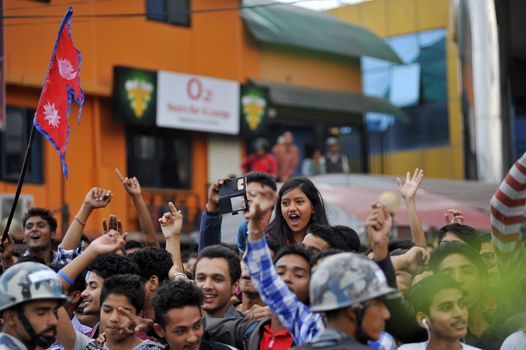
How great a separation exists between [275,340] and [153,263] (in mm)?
1643

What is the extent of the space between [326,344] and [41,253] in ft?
15.1

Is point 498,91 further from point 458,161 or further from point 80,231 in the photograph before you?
point 80,231

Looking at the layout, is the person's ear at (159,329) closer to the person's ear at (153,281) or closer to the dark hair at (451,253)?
the person's ear at (153,281)

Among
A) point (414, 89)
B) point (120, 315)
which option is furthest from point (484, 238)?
point (414, 89)

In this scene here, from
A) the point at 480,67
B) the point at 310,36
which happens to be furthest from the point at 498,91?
the point at 310,36

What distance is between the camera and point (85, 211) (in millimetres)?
8688

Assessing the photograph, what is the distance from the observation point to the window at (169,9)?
994 inches

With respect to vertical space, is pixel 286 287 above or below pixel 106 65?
below

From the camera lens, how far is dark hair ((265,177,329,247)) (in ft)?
27.8

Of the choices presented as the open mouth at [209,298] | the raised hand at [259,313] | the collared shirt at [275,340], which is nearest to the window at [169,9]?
the open mouth at [209,298]

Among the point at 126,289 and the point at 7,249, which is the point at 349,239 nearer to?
the point at 126,289

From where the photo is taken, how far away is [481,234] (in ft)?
27.9

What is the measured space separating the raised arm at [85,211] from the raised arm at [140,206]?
603 millimetres

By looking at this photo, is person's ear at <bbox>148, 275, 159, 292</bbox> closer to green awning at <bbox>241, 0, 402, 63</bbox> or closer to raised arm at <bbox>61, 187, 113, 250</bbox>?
raised arm at <bbox>61, 187, 113, 250</bbox>
